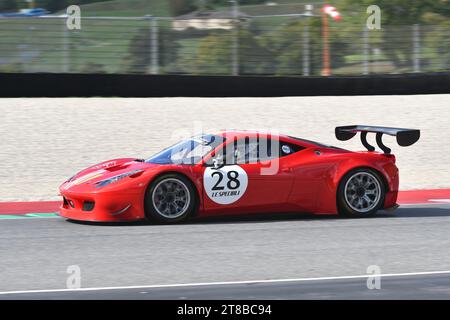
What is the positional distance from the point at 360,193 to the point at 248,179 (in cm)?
146

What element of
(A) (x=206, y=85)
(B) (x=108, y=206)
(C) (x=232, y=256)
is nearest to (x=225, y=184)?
(B) (x=108, y=206)

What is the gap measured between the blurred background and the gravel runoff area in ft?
3.39

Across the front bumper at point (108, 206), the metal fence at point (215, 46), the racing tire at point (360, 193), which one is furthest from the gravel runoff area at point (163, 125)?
the racing tire at point (360, 193)

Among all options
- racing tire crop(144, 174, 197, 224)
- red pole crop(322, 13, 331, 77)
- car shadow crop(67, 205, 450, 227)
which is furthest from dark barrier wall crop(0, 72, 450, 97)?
racing tire crop(144, 174, 197, 224)

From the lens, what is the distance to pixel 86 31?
19234mm

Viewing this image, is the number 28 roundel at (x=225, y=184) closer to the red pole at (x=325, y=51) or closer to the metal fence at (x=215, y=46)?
the metal fence at (x=215, y=46)

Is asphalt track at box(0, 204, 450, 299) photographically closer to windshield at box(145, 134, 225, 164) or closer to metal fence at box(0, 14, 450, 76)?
windshield at box(145, 134, 225, 164)

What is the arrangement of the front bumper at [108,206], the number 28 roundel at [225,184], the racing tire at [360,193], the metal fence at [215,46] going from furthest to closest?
the metal fence at [215,46], the racing tire at [360,193], the number 28 roundel at [225,184], the front bumper at [108,206]

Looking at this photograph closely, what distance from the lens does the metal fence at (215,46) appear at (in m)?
18.8

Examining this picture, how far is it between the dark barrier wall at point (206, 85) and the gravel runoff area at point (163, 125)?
0.16m

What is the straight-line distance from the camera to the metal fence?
61.6 feet
